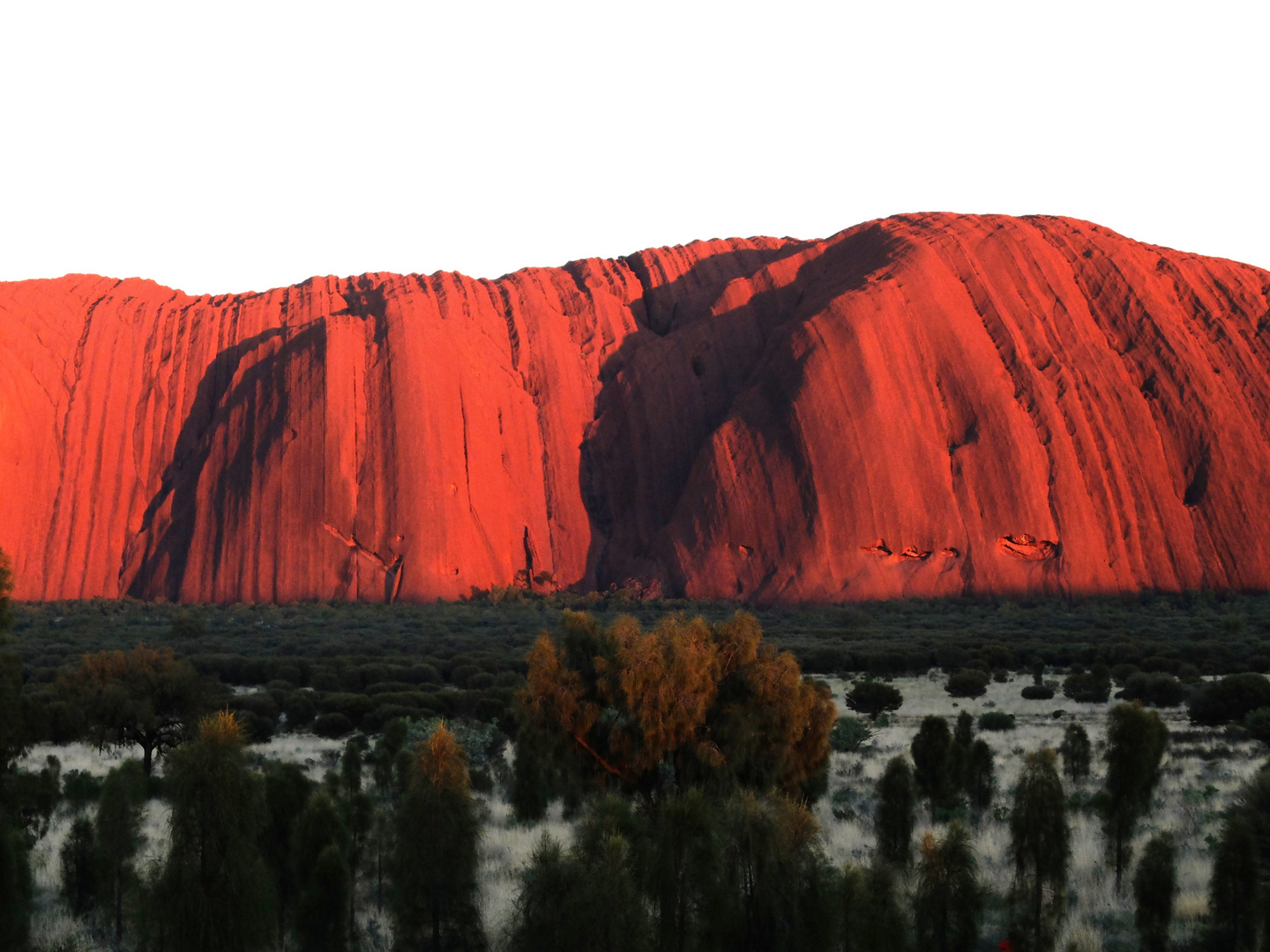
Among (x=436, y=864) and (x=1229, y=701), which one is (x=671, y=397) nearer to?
(x=1229, y=701)

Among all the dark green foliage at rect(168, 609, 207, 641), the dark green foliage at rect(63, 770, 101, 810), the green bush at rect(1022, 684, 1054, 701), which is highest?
the green bush at rect(1022, 684, 1054, 701)

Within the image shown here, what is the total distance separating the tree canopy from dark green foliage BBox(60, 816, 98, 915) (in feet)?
16.6

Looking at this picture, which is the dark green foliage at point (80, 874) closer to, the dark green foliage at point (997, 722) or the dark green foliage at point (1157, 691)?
the dark green foliage at point (997, 722)

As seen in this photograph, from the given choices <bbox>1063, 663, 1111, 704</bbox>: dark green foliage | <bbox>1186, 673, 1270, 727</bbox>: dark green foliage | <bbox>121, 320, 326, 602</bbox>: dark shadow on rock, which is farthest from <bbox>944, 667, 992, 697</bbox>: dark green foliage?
<bbox>121, 320, 326, 602</bbox>: dark shadow on rock

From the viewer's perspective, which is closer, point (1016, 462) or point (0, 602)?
point (0, 602)

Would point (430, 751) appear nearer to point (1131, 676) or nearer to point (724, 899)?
point (724, 899)

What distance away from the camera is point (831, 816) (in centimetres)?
1677

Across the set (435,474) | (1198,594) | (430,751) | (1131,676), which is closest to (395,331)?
(435,474)

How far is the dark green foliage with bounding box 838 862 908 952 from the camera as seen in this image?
9.99 meters

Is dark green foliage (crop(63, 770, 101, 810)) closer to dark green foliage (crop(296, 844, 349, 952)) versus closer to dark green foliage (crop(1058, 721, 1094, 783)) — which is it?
dark green foliage (crop(296, 844, 349, 952))

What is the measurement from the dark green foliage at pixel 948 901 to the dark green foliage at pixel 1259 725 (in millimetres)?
13290

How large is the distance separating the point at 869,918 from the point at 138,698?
15.2m

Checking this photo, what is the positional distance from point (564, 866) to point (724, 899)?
136 centimetres

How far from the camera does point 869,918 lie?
1012 cm
